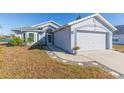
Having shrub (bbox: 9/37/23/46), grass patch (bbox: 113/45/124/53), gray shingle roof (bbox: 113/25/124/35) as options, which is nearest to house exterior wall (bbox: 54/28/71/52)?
grass patch (bbox: 113/45/124/53)

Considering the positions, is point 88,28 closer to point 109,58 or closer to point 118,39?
point 118,39

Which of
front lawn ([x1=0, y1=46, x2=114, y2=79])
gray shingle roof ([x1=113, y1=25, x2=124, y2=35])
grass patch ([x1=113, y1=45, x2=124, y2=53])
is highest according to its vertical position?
gray shingle roof ([x1=113, y1=25, x2=124, y2=35])

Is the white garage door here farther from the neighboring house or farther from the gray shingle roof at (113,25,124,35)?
the gray shingle roof at (113,25,124,35)

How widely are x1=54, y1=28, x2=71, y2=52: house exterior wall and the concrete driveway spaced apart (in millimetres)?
1559

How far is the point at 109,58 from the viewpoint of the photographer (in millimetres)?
8492

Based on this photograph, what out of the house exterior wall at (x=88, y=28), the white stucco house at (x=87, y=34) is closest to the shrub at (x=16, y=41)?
the white stucco house at (x=87, y=34)

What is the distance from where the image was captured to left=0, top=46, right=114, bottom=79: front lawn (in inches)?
253

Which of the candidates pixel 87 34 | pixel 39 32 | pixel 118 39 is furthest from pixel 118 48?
pixel 39 32

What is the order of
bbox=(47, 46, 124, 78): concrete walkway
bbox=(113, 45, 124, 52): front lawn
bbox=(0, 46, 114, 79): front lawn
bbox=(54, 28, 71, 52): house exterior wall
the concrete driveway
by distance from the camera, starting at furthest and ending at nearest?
bbox=(54, 28, 71, 52): house exterior wall
bbox=(113, 45, 124, 52): front lawn
the concrete driveway
bbox=(47, 46, 124, 78): concrete walkway
bbox=(0, 46, 114, 79): front lawn

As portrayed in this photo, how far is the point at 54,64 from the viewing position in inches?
295

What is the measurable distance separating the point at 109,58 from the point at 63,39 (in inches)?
158
